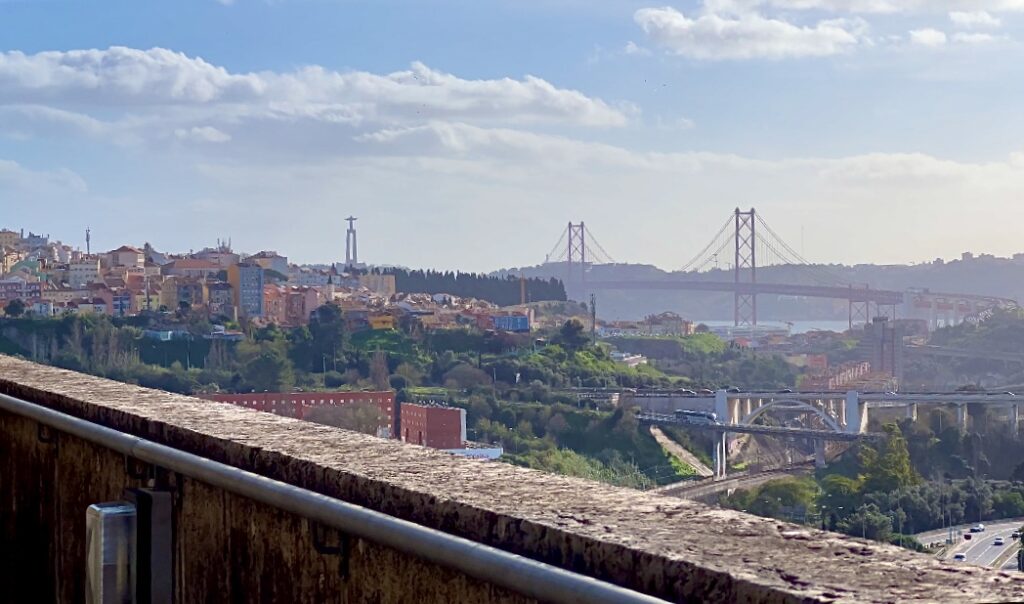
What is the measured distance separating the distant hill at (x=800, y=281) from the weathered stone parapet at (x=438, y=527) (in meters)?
38.6

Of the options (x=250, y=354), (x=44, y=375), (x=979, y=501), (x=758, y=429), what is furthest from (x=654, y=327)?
(x=44, y=375)

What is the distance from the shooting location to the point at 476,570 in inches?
31.1

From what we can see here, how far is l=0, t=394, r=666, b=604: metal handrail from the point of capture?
699 mm

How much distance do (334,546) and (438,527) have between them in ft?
0.44

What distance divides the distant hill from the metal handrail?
127 ft

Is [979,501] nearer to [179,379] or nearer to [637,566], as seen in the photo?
[637,566]

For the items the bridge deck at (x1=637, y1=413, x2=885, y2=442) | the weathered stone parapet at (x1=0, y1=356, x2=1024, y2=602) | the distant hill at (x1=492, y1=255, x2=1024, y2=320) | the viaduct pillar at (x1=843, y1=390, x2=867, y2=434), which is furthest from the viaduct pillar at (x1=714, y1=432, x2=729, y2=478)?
the distant hill at (x1=492, y1=255, x2=1024, y2=320)

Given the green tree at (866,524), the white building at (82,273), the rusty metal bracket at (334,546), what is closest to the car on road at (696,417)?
the green tree at (866,524)

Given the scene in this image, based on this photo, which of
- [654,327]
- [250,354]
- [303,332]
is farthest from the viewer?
[654,327]

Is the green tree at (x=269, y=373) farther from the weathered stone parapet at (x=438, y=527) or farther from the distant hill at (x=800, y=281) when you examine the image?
the weathered stone parapet at (x=438, y=527)

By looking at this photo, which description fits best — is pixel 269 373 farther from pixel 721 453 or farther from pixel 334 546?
pixel 334 546

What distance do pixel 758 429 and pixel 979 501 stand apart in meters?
10.2

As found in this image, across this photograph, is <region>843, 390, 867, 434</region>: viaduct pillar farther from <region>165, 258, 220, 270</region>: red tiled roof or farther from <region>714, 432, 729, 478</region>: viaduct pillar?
<region>165, 258, 220, 270</region>: red tiled roof

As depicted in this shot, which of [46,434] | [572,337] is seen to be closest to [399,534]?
[46,434]
